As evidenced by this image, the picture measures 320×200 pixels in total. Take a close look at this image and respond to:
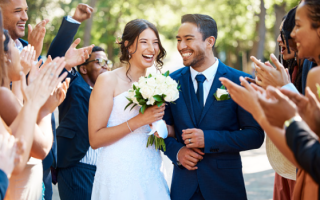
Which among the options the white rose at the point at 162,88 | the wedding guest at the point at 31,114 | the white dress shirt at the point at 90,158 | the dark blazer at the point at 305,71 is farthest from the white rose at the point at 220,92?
the white dress shirt at the point at 90,158

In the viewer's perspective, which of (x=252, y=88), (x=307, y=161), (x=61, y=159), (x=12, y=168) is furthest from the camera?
(x=61, y=159)

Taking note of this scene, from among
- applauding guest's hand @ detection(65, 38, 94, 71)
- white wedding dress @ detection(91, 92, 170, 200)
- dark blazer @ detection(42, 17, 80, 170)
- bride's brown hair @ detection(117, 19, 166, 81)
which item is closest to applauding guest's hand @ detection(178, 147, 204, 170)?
white wedding dress @ detection(91, 92, 170, 200)

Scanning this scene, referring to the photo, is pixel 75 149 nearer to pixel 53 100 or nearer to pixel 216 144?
pixel 53 100

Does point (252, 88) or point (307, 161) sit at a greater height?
point (252, 88)

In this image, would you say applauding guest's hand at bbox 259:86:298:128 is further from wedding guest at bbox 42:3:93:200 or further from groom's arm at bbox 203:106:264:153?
wedding guest at bbox 42:3:93:200

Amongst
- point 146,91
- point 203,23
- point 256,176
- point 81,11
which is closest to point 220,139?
point 146,91

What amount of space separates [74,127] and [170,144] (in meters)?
1.76

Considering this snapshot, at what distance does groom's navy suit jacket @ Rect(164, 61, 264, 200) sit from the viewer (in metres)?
3.69

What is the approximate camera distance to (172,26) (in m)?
31.9

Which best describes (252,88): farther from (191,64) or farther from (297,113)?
(191,64)

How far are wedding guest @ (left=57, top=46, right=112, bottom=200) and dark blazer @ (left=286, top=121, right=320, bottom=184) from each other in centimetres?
345

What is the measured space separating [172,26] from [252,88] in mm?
30081

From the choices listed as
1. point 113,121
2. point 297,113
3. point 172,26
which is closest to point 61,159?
point 113,121

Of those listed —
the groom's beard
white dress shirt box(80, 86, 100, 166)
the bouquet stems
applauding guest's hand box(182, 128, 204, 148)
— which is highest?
→ the groom's beard
